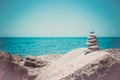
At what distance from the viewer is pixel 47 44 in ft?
11.6

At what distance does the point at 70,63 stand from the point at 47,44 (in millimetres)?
426

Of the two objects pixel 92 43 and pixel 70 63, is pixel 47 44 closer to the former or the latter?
pixel 70 63

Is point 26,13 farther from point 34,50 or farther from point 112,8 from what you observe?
point 112,8

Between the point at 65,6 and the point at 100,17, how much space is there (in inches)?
20.1

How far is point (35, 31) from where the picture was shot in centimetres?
350

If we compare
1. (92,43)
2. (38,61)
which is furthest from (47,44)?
(92,43)

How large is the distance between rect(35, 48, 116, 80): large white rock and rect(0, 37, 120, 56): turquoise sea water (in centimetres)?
11

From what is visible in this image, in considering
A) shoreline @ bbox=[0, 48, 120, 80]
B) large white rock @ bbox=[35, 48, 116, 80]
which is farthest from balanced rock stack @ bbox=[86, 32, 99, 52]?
shoreline @ bbox=[0, 48, 120, 80]

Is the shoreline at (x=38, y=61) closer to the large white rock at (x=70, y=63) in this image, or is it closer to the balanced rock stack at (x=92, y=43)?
the large white rock at (x=70, y=63)

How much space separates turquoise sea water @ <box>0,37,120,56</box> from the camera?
3.47 metres

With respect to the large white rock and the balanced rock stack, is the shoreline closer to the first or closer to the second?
the large white rock

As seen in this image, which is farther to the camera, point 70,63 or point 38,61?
point 38,61

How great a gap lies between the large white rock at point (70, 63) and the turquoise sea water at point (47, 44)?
11 cm

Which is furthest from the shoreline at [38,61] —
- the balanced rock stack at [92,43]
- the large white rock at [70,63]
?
the balanced rock stack at [92,43]
